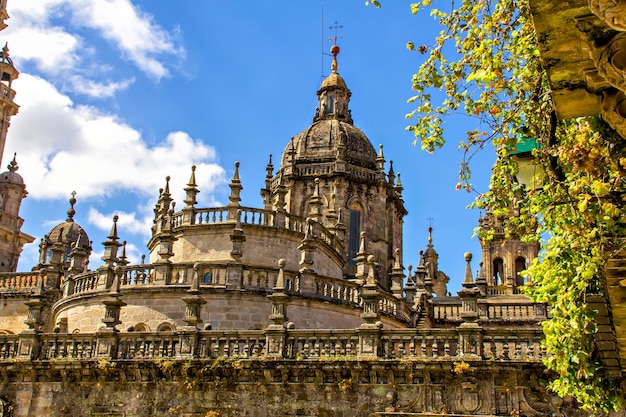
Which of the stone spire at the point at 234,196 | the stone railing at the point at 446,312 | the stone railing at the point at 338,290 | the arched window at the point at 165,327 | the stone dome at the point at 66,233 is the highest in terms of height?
the stone dome at the point at 66,233

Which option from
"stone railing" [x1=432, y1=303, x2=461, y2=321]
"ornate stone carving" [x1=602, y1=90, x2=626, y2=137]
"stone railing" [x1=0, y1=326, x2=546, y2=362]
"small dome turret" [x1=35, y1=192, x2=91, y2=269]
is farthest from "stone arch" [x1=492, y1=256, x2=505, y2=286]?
"ornate stone carving" [x1=602, y1=90, x2=626, y2=137]

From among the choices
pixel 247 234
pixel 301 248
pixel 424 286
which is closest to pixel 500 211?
pixel 301 248

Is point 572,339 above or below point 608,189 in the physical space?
below

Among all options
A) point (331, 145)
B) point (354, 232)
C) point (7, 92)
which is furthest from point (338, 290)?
point (7, 92)

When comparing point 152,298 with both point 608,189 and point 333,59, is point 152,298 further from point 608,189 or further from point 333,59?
point 333,59

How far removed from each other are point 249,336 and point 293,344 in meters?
1.24

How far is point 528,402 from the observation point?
1716 centimetres

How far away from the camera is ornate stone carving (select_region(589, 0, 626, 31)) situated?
223 inches

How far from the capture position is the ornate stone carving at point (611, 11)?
5.66 meters

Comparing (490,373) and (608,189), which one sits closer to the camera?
(608,189)

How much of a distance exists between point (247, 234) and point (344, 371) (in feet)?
31.6

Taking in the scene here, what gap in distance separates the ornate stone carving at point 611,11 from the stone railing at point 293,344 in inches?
496

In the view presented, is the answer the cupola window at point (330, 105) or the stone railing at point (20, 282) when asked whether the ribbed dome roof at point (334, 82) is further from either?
the stone railing at point (20, 282)

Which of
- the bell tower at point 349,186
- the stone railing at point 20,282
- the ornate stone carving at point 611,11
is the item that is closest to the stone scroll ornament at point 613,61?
the ornate stone carving at point 611,11
